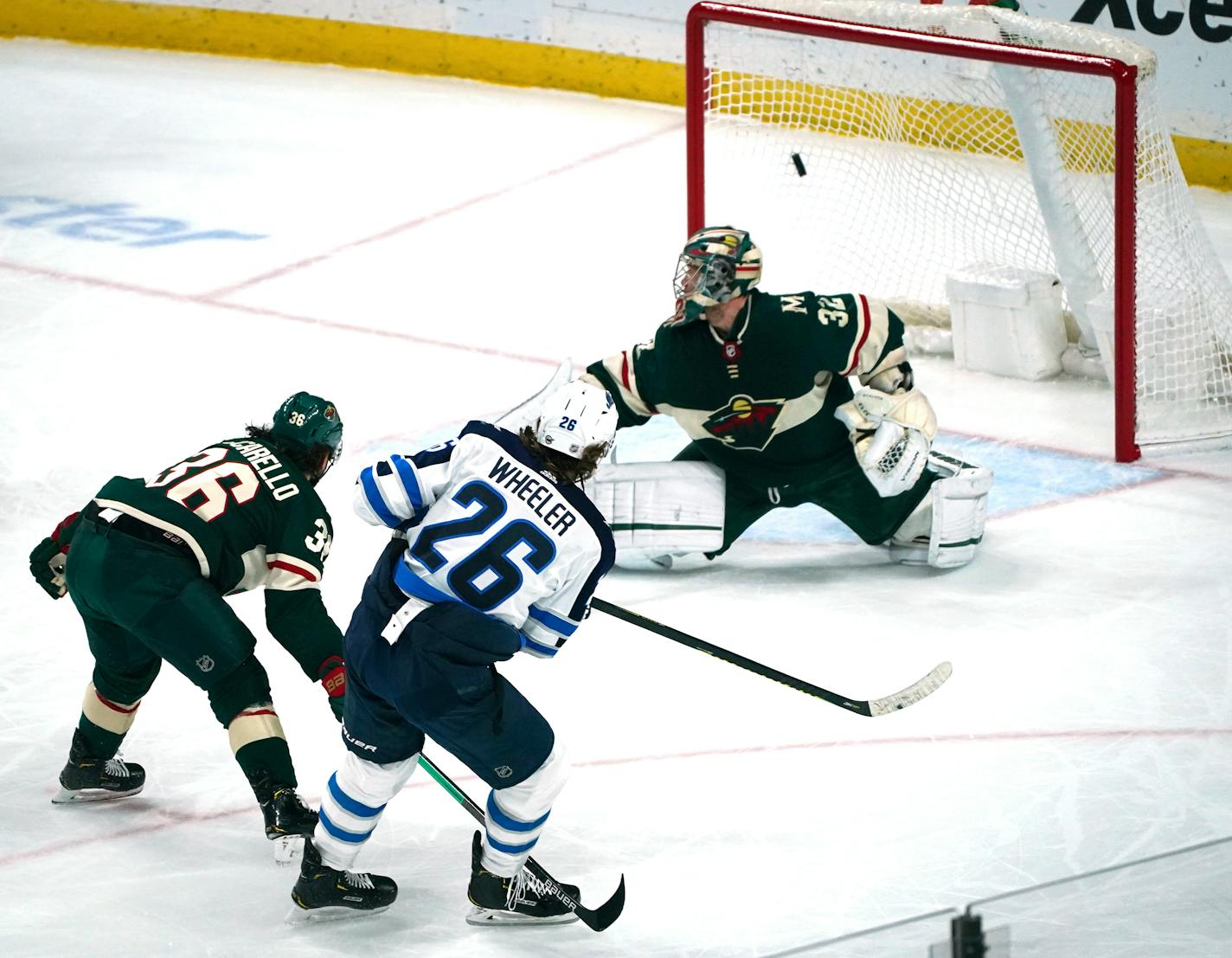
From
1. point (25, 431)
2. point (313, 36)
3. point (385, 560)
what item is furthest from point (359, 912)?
point (313, 36)

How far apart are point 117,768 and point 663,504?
1.49 metres

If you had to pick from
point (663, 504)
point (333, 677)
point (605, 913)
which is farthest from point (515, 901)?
point (663, 504)

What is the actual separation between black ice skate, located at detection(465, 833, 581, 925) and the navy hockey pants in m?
0.22

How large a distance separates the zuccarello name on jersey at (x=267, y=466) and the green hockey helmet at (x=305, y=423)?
48mm

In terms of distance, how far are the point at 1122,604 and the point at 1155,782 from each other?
2.93ft

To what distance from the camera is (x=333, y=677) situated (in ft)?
11.5

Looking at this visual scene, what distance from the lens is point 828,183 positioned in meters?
6.80

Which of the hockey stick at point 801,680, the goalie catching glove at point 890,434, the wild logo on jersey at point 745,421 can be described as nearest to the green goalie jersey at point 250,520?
the hockey stick at point 801,680

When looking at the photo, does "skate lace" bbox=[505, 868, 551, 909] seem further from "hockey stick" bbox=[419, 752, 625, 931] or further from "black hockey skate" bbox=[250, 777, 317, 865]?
"black hockey skate" bbox=[250, 777, 317, 865]

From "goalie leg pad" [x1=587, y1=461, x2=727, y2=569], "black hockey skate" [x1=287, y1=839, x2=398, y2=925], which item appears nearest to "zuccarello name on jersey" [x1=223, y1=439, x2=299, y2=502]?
"black hockey skate" [x1=287, y1=839, x2=398, y2=925]

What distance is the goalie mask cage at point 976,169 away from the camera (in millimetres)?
5387

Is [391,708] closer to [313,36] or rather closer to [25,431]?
[25,431]

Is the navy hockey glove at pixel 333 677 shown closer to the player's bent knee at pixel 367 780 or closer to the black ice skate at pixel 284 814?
the black ice skate at pixel 284 814

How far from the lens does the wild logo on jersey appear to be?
4.50 meters
